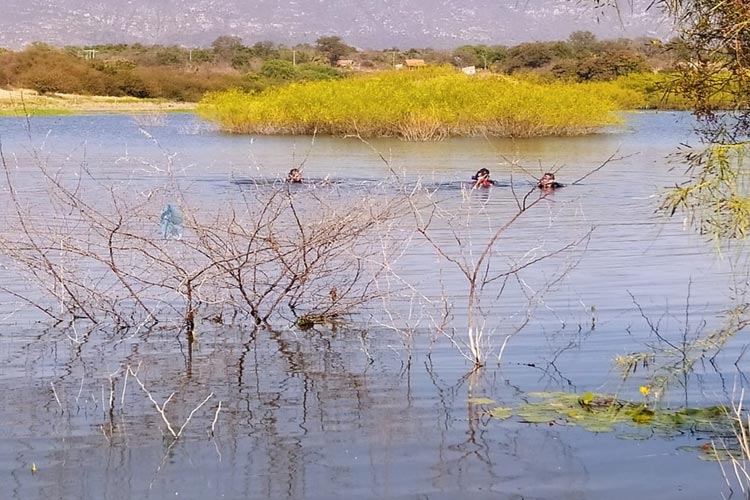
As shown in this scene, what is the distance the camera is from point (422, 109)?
161ft

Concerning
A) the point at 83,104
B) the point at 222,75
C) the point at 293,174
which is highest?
the point at 293,174

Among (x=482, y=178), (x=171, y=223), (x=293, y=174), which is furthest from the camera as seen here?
(x=482, y=178)

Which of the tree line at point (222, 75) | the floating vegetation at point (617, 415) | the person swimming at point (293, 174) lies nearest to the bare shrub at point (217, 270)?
the person swimming at point (293, 174)

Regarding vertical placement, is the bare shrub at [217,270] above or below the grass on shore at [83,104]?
above

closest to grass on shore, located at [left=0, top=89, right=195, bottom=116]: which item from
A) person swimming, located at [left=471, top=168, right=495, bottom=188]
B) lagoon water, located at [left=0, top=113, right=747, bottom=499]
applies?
person swimming, located at [left=471, top=168, right=495, bottom=188]

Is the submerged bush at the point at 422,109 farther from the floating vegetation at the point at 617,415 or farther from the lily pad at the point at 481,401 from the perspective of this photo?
the floating vegetation at the point at 617,415

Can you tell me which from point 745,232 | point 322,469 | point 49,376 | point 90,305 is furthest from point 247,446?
point 90,305

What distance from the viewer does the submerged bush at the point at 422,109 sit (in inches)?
1871

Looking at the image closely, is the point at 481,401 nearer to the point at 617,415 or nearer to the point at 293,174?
the point at 617,415

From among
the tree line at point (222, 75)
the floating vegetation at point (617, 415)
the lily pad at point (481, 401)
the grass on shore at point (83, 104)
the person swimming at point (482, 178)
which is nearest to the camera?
the floating vegetation at point (617, 415)

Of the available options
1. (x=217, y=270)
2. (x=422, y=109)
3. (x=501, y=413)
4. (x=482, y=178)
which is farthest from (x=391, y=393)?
(x=422, y=109)

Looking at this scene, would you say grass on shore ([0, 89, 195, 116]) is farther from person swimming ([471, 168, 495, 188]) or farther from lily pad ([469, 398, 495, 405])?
lily pad ([469, 398, 495, 405])

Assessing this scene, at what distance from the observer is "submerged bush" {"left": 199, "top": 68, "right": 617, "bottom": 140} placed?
47531 mm

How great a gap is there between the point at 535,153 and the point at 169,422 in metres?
30.1
